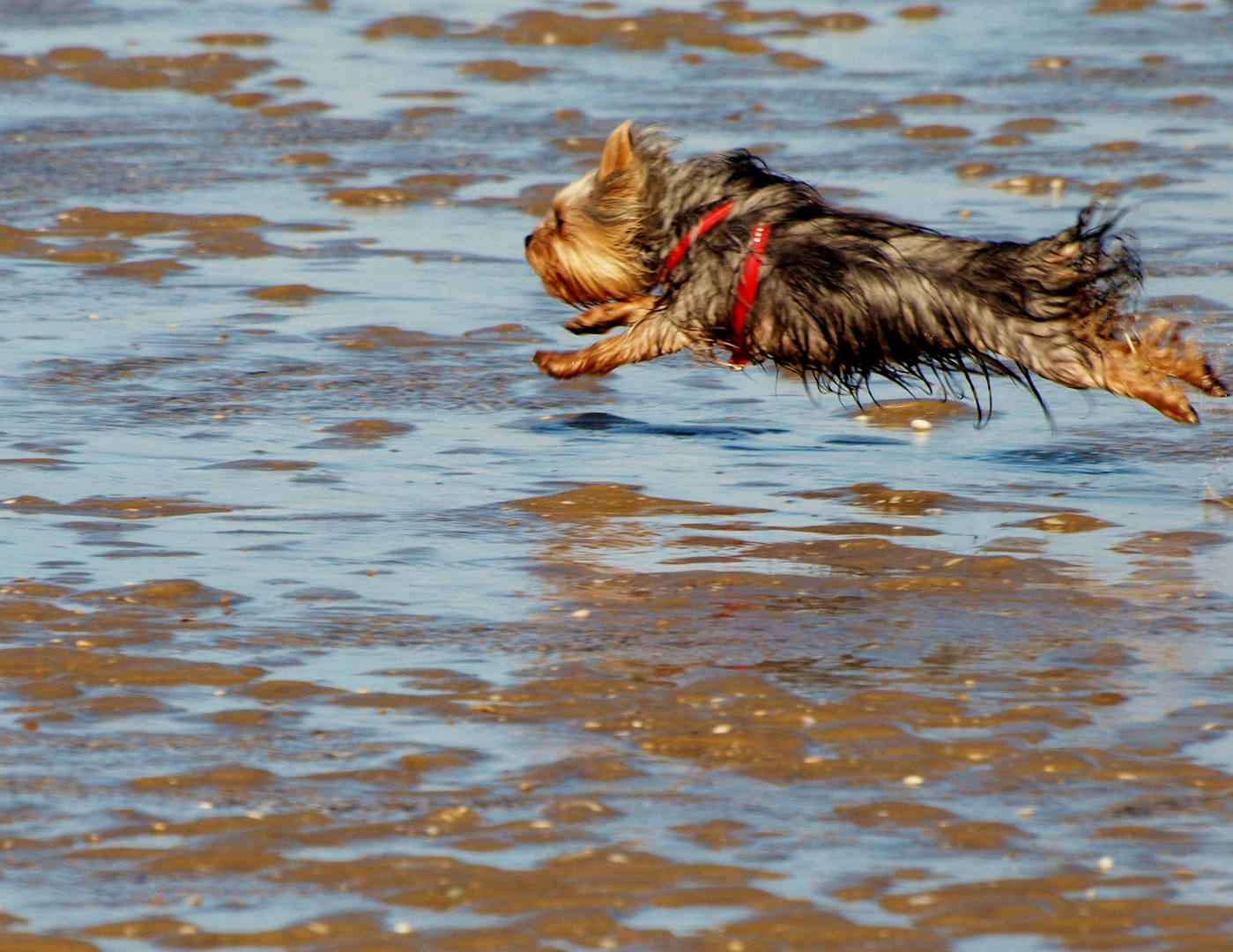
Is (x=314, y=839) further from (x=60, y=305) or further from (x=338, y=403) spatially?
(x=60, y=305)

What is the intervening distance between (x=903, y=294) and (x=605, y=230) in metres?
1.18

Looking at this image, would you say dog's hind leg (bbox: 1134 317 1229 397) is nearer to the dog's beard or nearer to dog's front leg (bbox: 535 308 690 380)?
dog's front leg (bbox: 535 308 690 380)

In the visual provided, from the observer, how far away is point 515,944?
4.27 metres

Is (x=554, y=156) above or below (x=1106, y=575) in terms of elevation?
above

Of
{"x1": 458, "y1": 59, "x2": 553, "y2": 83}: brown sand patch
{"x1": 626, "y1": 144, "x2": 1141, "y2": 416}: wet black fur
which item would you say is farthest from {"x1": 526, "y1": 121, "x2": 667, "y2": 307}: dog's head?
{"x1": 458, "y1": 59, "x2": 553, "y2": 83}: brown sand patch

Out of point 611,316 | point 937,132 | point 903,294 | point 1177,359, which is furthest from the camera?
point 937,132

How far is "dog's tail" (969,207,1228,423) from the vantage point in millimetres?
7098

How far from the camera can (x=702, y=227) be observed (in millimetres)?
7352

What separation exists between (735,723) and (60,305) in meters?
5.30

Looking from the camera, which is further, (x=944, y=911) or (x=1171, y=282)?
(x=1171, y=282)

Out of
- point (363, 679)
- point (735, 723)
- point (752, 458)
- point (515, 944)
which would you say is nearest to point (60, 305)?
point (752, 458)

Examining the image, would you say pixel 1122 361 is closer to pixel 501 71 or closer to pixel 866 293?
pixel 866 293

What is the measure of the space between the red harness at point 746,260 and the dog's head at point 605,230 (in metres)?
0.29

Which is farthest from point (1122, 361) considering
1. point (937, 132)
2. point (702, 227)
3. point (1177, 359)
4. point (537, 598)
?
point (937, 132)
